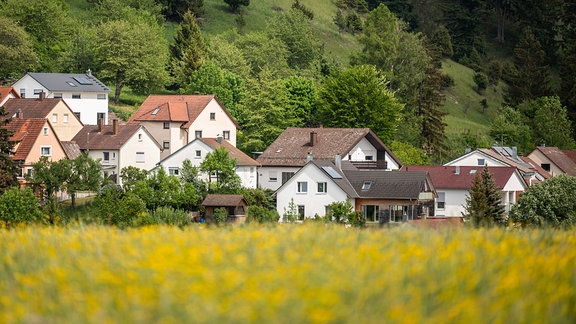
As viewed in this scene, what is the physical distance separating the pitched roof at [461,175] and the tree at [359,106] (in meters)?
9.50

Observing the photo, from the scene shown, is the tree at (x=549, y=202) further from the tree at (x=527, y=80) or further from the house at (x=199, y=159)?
the tree at (x=527, y=80)

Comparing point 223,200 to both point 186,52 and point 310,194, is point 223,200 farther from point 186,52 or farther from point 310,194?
point 186,52

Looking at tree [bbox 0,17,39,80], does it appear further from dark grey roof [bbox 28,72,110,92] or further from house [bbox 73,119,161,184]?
house [bbox 73,119,161,184]

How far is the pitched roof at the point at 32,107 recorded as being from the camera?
76.4 meters

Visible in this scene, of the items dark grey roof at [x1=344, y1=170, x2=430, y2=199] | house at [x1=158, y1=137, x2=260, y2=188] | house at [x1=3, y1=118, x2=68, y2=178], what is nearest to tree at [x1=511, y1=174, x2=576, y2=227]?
dark grey roof at [x1=344, y1=170, x2=430, y2=199]

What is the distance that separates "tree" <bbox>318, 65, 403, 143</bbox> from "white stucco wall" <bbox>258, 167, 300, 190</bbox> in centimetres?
1245

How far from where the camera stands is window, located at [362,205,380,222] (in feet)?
214

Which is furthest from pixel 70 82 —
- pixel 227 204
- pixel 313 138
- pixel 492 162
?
pixel 492 162

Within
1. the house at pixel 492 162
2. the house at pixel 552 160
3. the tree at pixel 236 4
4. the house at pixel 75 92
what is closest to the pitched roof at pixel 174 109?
the house at pixel 75 92

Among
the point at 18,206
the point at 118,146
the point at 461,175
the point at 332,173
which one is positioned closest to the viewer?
the point at 18,206

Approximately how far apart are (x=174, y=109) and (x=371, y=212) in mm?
21151

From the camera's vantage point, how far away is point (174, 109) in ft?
262

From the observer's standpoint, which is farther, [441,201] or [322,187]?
[441,201]

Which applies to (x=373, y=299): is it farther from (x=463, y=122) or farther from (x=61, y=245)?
(x=463, y=122)
